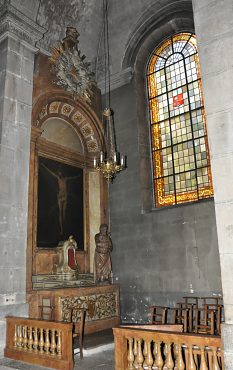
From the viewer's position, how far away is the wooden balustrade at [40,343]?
5.39m

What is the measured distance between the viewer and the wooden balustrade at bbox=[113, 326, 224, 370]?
13.4 feet

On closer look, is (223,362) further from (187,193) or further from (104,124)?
(104,124)

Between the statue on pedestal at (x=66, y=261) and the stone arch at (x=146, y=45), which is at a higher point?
the stone arch at (x=146, y=45)

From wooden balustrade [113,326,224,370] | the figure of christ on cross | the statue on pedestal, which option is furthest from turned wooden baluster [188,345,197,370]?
the figure of christ on cross

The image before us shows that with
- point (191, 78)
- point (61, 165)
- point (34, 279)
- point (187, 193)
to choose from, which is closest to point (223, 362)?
point (34, 279)

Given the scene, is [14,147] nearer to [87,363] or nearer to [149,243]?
[149,243]

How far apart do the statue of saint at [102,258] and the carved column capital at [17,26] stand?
17.1ft

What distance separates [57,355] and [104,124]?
23.7ft

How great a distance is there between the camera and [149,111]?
1092cm

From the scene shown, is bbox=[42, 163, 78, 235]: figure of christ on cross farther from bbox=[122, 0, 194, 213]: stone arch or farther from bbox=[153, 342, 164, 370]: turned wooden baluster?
bbox=[153, 342, 164, 370]: turned wooden baluster

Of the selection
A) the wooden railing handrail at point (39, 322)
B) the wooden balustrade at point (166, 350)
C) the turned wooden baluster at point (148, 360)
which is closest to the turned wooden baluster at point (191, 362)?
the wooden balustrade at point (166, 350)

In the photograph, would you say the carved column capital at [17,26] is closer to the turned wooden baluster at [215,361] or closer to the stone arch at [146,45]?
the stone arch at [146,45]

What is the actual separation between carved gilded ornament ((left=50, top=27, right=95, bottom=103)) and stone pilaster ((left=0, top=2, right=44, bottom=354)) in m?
1.17

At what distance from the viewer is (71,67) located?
10219 mm
